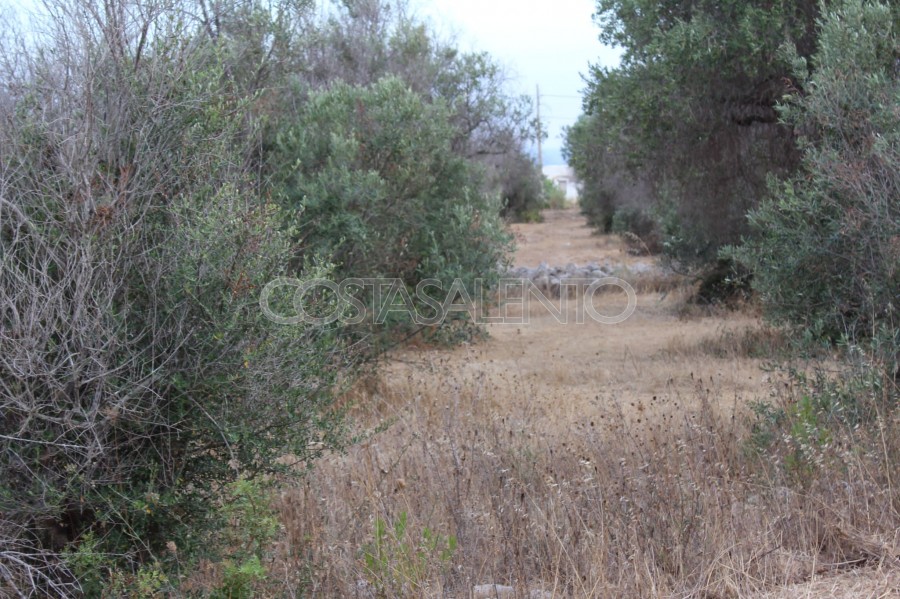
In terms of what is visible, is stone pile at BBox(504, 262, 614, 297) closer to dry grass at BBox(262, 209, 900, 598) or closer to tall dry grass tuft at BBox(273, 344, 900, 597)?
dry grass at BBox(262, 209, 900, 598)

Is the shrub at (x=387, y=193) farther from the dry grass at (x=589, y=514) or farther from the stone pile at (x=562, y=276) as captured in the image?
the stone pile at (x=562, y=276)

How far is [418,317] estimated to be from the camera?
865 cm

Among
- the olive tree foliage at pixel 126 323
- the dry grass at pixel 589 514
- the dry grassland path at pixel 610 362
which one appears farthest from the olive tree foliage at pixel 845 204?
the olive tree foliage at pixel 126 323

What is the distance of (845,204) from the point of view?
5.43 meters

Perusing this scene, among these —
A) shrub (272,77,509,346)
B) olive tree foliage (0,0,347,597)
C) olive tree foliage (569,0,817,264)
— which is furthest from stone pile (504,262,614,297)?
olive tree foliage (0,0,347,597)

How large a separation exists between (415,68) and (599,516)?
1121cm

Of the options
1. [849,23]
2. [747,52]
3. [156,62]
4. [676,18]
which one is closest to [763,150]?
[747,52]

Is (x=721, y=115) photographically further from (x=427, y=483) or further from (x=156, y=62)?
(x=156, y=62)

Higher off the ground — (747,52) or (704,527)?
(747,52)

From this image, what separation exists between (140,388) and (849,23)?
5159 millimetres

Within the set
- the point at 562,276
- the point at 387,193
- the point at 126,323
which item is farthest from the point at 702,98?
the point at 562,276

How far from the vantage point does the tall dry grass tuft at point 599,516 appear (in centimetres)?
375

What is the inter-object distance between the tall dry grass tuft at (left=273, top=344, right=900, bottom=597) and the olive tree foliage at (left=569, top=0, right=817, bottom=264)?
14.5ft

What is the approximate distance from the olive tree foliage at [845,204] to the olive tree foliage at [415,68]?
4498 mm
